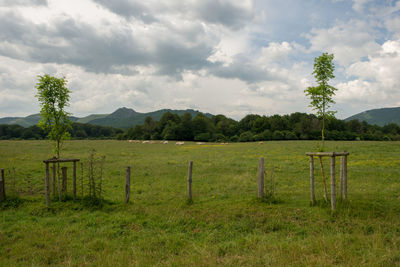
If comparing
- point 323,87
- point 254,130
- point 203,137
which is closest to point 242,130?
point 254,130

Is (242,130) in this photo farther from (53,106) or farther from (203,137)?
(53,106)

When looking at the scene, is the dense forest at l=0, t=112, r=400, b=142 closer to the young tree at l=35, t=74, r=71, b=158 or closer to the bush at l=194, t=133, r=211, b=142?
the bush at l=194, t=133, r=211, b=142

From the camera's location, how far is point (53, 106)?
1213 centimetres

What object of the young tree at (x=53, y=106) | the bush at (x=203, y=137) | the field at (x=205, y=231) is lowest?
the field at (x=205, y=231)

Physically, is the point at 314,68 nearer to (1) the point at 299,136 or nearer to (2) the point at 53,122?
(2) the point at 53,122

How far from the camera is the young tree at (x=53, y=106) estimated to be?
11820mm

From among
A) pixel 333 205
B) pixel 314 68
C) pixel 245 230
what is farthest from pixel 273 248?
pixel 314 68

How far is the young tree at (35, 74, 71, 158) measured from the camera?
11.8 metres

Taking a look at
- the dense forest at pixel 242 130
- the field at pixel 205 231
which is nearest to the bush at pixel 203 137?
the dense forest at pixel 242 130

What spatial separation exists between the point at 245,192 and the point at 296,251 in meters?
7.43

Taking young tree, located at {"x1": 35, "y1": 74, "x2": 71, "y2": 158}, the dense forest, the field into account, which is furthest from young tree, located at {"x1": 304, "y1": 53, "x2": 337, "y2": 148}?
the dense forest

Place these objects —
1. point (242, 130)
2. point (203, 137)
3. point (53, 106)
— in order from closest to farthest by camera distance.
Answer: point (53, 106) < point (203, 137) < point (242, 130)

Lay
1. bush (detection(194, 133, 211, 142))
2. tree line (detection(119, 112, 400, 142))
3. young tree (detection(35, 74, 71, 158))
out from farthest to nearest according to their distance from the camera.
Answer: bush (detection(194, 133, 211, 142)), tree line (detection(119, 112, 400, 142)), young tree (detection(35, 74, 71, 158))

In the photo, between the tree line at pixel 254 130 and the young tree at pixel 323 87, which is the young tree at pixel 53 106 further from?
the tree line at pixel 254 130
